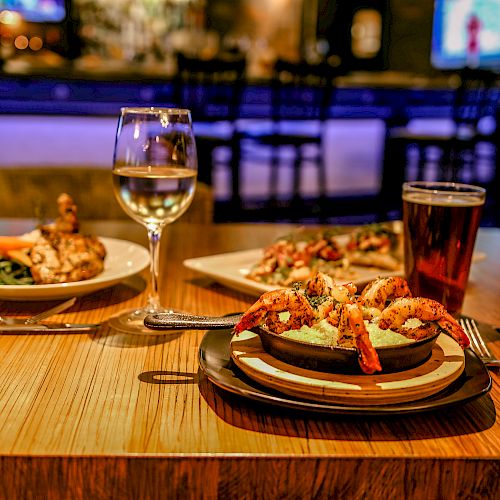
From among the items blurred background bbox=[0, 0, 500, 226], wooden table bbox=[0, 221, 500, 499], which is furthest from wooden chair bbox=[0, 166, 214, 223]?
wooden table bbox=[0, 221, 500, 499]

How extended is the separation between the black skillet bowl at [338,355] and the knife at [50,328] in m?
0.33

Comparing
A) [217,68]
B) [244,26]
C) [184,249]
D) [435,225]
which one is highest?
[244,26]

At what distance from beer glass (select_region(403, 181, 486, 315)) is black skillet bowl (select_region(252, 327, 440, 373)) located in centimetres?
36

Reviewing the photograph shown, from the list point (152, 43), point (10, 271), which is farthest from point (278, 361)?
point (152, 43)

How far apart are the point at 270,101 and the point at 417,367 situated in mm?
4678

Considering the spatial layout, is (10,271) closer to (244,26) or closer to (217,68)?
(217,68)

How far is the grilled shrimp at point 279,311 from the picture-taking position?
726mm

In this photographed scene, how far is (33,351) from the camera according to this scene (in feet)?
2.93

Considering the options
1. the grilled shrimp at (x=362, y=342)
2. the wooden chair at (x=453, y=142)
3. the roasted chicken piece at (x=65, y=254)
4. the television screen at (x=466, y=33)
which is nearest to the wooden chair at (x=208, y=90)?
the wooden chair at (x=453, y=142)

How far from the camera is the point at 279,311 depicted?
2.41 ft

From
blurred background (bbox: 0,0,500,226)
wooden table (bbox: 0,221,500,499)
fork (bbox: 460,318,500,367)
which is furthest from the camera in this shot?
blurred background (bbox: 0,0,500,226)

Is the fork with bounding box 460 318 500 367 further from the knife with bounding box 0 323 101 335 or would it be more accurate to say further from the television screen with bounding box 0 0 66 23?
the television screen with bounding box 0 0 66 23

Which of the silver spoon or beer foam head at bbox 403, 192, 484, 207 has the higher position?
beer foam head at bbox 403, 192, 484, 207

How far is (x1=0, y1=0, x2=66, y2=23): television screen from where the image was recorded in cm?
745
